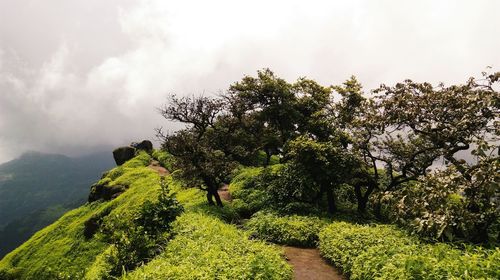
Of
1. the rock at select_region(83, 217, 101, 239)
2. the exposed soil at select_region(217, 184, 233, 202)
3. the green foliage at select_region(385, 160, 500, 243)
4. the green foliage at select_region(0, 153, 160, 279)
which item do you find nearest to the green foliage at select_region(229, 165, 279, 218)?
the exposed soil at select_region(217, 184, 233, 202)

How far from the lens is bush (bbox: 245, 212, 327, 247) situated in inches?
790

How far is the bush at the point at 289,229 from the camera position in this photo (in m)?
20.1

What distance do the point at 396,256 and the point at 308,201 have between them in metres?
16.2

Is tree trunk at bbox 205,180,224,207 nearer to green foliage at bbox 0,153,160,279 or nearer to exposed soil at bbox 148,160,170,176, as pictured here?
green foliage at bbox 0,153,160,279

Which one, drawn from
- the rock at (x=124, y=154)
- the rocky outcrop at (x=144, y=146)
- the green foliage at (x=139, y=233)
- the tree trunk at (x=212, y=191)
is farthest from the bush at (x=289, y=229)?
the rocky outcrop at (x=144, y=146)

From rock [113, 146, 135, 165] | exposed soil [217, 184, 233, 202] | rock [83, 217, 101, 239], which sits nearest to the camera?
exposed soil [217, 184, 233, 202]

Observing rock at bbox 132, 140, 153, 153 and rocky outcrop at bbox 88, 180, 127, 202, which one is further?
rock at bbox 132, 140, 153, 153

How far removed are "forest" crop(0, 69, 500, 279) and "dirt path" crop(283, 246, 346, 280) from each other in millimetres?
422

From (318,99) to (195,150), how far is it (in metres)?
18.3

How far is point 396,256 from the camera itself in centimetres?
1298

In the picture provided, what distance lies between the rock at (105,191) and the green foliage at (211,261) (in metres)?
35.0

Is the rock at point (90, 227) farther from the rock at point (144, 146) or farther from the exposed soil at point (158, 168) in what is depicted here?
the rock at point (144, 146)

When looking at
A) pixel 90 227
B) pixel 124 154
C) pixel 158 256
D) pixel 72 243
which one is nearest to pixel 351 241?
pixel 158 256

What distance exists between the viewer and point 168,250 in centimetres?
1606
